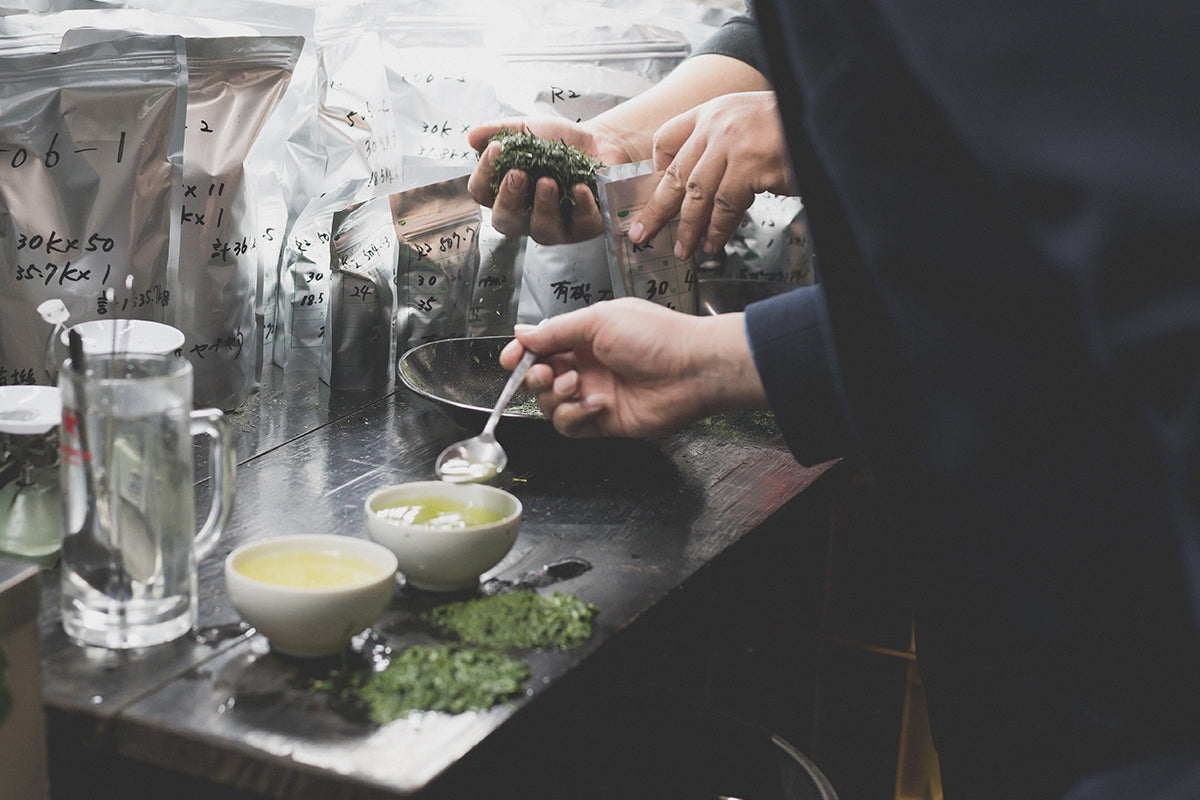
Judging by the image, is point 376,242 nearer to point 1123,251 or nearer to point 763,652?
point 763,652

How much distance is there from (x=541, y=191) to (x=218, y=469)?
74 cm

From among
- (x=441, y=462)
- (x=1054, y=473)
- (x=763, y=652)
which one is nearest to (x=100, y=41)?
(x=441, y=462)

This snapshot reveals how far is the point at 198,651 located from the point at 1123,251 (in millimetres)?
676

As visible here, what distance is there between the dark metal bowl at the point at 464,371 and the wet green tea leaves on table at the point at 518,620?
51cm

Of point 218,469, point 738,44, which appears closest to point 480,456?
point 218,469

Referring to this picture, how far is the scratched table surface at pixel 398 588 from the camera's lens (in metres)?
0.70

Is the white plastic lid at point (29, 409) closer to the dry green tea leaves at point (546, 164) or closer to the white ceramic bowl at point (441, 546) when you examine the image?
the white ceramic bowl at point (441, 546)

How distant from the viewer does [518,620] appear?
880 millimetres

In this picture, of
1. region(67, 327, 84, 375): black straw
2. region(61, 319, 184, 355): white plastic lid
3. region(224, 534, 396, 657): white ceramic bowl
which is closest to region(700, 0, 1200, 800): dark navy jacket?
region(224, 534, 396, 657): white ceramic bowl

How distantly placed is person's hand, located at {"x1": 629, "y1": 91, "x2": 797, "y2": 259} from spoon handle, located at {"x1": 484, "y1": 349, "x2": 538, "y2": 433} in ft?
1.26

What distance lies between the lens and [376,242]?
156cm

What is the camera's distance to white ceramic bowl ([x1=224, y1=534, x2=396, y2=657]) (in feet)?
2.50

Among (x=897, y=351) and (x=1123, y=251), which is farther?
(x=897, y=351)

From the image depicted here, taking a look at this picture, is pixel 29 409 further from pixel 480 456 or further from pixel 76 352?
pixel 480 456
